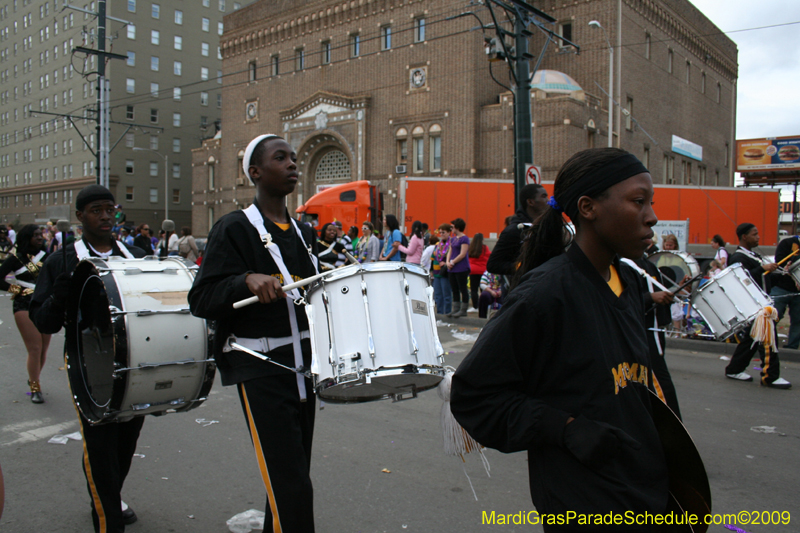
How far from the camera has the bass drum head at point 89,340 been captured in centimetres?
338

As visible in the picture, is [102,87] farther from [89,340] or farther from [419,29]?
[89,340]

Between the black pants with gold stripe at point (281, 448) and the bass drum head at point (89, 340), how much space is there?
112 cm

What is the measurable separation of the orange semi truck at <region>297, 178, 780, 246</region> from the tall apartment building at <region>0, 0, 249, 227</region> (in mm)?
45871

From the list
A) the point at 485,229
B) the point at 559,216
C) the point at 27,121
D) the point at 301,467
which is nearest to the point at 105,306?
the point at 301,467

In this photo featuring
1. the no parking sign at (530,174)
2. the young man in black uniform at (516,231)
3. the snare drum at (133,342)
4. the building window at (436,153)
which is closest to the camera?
the snare drum at (133,342)

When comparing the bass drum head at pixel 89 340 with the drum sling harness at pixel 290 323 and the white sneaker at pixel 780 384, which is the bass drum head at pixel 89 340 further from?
the white sneaker at pixel 780 384

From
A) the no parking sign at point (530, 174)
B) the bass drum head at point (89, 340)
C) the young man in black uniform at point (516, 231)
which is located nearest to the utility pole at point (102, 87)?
the no parking sign at point (530, 174)

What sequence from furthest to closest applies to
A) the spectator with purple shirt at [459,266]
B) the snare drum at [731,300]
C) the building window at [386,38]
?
1. the building window at [386,38]
2. the spectator with purple shirt at [459,266]
3. the snare drum at [731,300]

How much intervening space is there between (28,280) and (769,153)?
169 feet

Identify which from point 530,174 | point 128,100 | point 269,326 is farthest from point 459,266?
point 128,100

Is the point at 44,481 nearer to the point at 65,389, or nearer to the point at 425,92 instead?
the point at 65,389

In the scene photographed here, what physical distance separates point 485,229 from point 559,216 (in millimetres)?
19860

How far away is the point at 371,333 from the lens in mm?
2623

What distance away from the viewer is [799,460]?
4.78m
